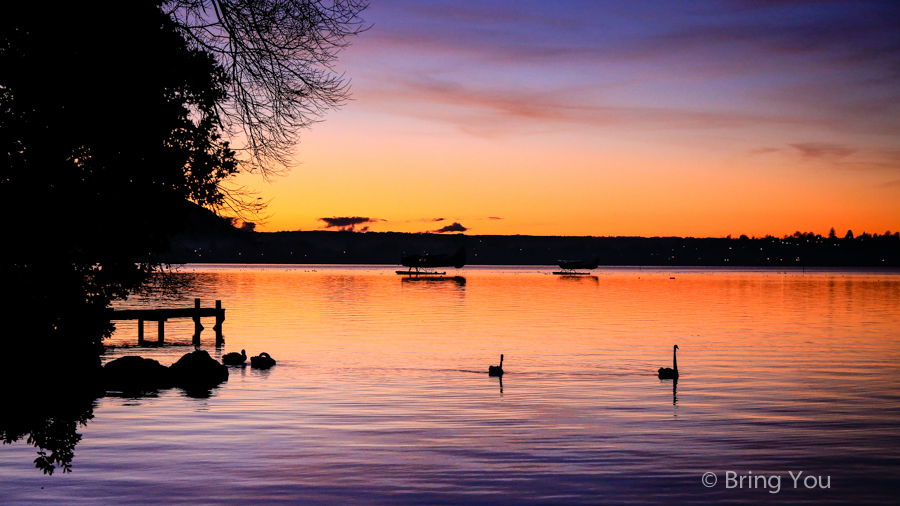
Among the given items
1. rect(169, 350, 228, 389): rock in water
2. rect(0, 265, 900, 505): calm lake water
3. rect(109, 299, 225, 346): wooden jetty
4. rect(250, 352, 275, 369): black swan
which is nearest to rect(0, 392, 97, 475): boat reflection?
rect(0, 265, 900, 505): calm lake water

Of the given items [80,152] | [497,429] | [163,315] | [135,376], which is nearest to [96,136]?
[80,152]

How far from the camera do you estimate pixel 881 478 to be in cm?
1641

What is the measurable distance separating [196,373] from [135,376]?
2033mm

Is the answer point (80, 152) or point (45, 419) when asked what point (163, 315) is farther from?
point (45, 419)

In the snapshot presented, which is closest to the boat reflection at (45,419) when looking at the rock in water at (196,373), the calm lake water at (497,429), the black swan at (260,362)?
the calm lake water at (497,429)

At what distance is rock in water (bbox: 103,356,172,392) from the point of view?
Answer: 28406 millimetres

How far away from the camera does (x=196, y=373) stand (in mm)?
29875

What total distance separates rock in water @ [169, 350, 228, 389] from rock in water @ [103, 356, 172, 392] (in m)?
0.35

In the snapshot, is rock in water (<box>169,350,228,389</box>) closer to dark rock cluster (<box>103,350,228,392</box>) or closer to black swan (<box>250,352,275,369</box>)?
dark rock cluster (<box>103,350,228,392</box>)

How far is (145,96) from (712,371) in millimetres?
28418

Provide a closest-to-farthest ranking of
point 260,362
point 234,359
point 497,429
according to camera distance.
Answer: point 497,429 → point 260,362 → point 234,359

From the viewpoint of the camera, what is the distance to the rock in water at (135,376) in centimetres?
2841

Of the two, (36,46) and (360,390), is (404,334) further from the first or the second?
(36,46)

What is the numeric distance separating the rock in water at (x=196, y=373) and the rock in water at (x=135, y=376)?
1.14 ft
